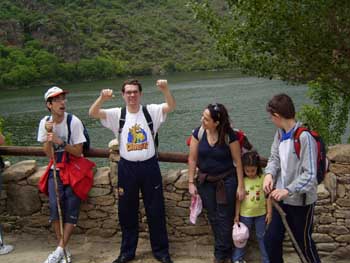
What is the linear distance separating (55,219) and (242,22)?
314 inches

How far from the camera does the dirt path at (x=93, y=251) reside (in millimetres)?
4504

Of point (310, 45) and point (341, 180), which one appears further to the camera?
point (310, 45)

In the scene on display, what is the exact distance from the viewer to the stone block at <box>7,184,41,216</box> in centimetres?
505

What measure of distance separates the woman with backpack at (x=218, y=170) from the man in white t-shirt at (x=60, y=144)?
1162mm

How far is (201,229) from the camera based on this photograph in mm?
4781

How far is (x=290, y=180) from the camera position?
322cm

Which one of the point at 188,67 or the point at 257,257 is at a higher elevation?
the point at 257,257

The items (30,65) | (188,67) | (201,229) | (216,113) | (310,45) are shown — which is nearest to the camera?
(216,113)

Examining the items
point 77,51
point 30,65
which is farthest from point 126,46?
point 30,65

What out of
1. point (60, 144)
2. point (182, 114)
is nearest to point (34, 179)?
point (60, 144)

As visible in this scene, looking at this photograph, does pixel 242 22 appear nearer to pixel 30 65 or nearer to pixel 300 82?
pixel 300 82

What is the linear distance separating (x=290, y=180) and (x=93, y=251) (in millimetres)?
2454

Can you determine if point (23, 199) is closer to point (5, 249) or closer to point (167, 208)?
point (5, 249)

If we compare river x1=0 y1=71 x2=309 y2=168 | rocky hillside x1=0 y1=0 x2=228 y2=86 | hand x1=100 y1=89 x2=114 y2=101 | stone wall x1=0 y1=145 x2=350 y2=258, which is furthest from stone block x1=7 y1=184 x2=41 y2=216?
rocky hillside x1=0 y1=0 x2=228 y2=86
